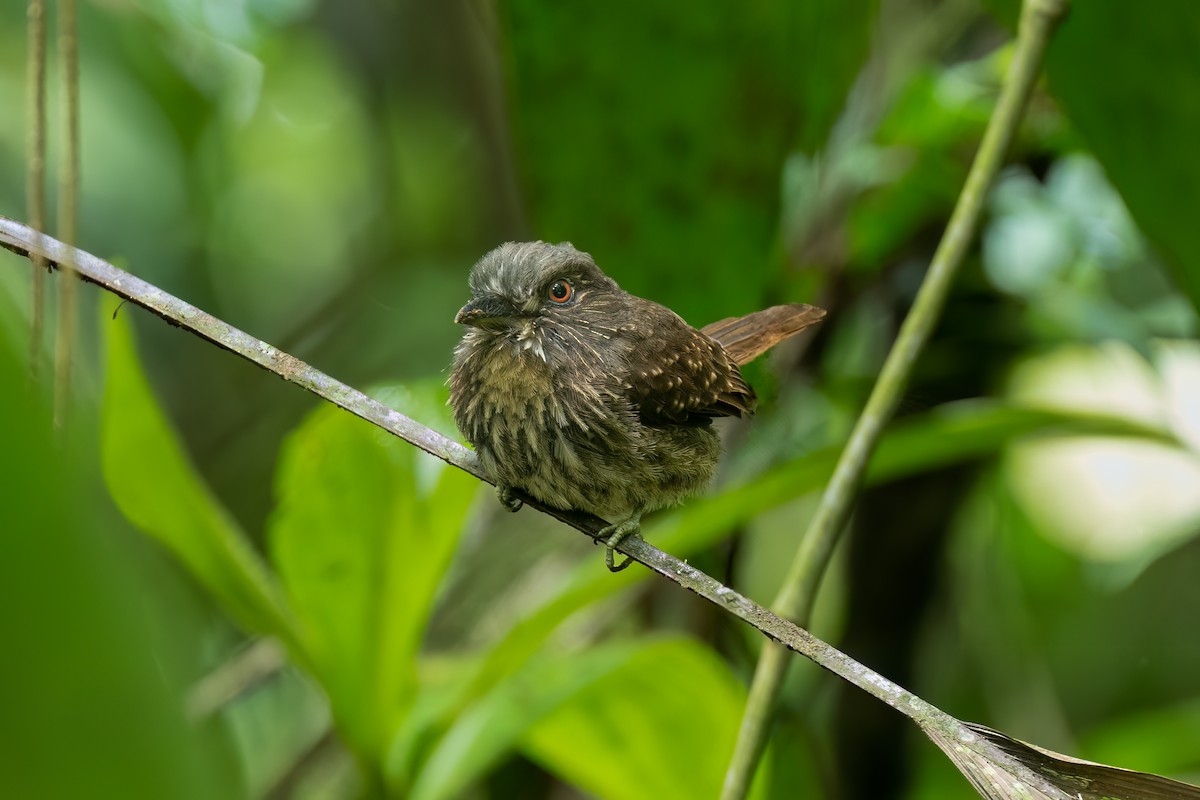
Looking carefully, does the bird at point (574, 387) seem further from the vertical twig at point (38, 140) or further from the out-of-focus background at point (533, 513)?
the vertical twig at point (38, 140)

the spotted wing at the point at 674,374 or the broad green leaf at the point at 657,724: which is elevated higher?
the spotted wing at the point at 674,374

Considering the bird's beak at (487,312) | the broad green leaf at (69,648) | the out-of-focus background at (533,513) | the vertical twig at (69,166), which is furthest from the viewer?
the out-of-focus background at (533,513)

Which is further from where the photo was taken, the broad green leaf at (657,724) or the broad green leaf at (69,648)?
the broad green leaf at (657,724)

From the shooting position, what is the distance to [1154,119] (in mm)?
1643

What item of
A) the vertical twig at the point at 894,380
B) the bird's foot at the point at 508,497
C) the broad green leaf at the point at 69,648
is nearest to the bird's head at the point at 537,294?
the bird's foot at the point at 508,497

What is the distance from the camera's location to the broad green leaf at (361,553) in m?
1.72

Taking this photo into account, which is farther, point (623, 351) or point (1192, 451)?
point (1192, 451)

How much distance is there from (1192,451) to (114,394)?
188cm

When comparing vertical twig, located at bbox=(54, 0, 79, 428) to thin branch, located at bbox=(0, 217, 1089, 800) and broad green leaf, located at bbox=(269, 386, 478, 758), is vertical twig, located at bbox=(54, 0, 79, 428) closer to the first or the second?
thin branch, located at bbox=(0, 217, 1089, 800)

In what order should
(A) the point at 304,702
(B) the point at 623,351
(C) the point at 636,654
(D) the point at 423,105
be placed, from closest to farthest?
(B) the point at 623,351 < (C) the point at 636,654 < (A) the point at 304,702 < (D) the point at 423,105

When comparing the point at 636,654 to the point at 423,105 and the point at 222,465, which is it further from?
the point at 423,105

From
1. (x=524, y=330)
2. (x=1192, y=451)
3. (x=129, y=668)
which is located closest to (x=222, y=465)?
(x=524, y=330)

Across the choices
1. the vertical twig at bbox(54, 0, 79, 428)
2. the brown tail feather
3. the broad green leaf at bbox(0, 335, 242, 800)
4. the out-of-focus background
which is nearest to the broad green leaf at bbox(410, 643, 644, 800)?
the out-of-focus background

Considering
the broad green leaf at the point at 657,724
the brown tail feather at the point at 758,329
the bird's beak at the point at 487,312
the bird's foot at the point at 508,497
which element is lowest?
the broad green leaf at the point at 657,724
